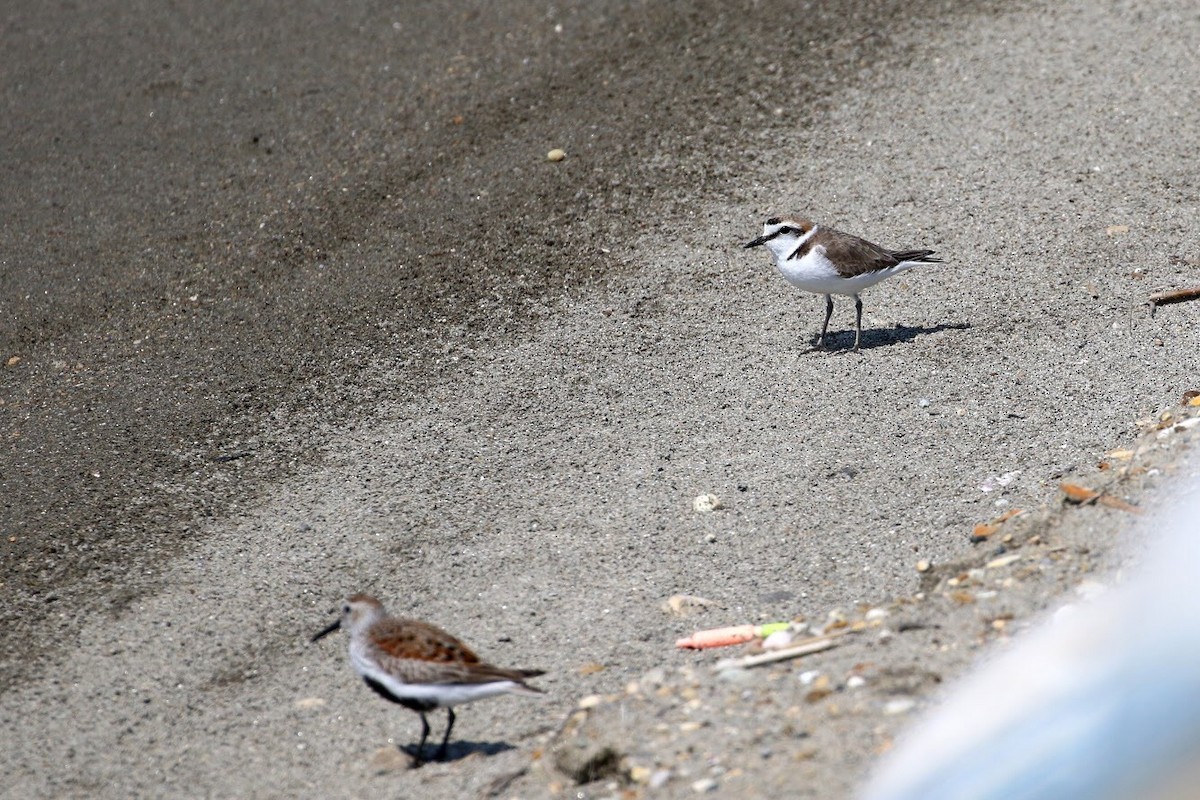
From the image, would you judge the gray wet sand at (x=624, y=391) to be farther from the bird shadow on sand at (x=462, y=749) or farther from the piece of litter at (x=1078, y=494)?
the piece of litter at (x=1078, y=494)

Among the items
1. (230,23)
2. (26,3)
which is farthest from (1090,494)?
(26,3)

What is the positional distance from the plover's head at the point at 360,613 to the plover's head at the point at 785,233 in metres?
4.36

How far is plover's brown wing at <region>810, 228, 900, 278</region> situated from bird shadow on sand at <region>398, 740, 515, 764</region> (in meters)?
4.41

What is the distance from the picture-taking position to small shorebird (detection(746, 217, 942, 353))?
887 centimetres

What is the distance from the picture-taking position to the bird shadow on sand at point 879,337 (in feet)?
29.5

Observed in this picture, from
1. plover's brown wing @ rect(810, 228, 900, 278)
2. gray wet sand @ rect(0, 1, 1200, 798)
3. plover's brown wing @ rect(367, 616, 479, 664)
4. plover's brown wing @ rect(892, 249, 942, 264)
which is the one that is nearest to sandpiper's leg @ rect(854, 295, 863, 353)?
gray wet sand @ rect(0, 1, 1200, 798)

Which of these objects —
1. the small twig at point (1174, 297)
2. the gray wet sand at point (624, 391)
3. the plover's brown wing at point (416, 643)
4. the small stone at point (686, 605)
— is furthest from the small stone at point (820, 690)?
the small twig at point (1174, 297)

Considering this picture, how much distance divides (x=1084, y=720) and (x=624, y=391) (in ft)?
14.8

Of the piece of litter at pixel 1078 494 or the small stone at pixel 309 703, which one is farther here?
the piece of litter at pixel 1078 494

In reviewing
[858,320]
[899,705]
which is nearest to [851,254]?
[858,320]

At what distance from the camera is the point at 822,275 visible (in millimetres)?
8891

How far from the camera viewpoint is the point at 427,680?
5551 millimetres

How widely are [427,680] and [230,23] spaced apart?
10.4 m

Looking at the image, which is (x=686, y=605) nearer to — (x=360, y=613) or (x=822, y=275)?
(x=360, y=613)
